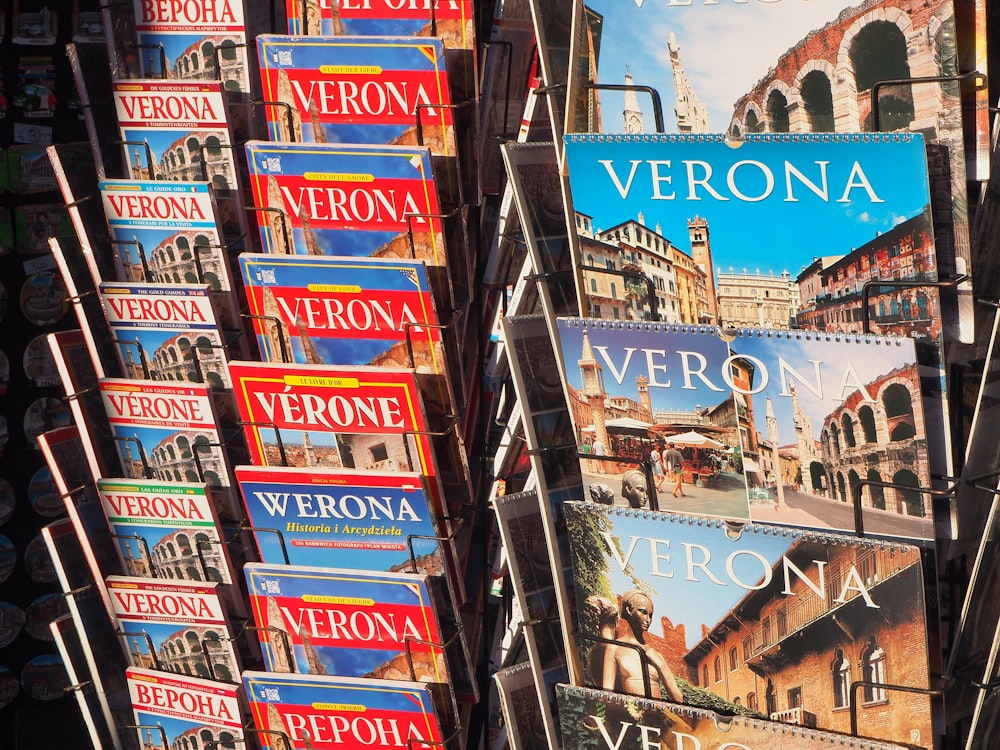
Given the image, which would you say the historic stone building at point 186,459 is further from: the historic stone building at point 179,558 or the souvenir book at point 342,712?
the souvenir book at point 342,712

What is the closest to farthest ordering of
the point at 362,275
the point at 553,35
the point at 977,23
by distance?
the point at 977,23, the point at 553,35, the point at 362,275

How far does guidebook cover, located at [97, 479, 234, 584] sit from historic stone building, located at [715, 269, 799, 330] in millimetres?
792

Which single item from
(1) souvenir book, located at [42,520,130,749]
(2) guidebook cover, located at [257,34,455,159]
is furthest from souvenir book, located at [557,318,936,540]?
(1) souvenir book, located at [42,520,130,749]

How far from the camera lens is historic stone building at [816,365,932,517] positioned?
101cm

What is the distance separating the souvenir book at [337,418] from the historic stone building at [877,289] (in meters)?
0.51

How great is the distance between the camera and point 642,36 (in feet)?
3.59

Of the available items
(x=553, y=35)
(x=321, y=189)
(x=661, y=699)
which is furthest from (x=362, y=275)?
(x=661, y=699)

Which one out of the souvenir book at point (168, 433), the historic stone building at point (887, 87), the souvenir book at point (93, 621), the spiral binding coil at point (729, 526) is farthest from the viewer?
the souvenir book at point (93, 621)

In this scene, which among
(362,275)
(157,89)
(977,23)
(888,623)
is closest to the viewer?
(977,23)

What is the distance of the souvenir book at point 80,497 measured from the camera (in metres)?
1.60

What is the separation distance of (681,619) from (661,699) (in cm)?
10

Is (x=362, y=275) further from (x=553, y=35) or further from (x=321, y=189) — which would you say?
(x=553, y=35)

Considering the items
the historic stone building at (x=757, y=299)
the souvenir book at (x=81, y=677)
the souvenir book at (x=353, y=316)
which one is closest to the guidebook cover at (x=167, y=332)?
the souvenir book at (x=353, y=316)

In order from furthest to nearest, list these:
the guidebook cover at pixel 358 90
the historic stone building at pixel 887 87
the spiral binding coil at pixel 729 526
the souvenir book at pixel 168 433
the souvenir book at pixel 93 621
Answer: the souvenir book at pixel 93 621 < the souvenir book at pixel 168 433 < the guidebook cover at pixel 358 90 < the spiral binding coil at pixel 729 526 < the historic stone building at pixel 887 87
